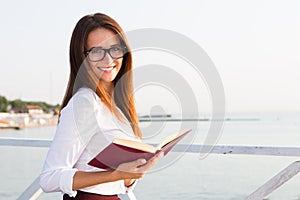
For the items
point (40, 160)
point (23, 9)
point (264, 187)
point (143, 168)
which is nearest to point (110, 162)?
point (143, 168)

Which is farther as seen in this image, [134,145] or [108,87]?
[108,87]

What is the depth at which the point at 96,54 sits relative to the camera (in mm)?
1236

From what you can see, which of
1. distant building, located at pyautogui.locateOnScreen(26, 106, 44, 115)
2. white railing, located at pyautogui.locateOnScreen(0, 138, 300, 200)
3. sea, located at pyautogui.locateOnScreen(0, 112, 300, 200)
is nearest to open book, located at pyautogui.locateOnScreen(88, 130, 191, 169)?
white railing, located at pyautogui.locateOnScreen(0, 138, 300, 200)

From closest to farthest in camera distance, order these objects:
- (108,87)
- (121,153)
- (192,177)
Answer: (121,153)
(108,87)
(192,177)

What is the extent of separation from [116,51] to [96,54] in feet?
0.18

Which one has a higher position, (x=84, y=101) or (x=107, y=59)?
(x=107, y=59)

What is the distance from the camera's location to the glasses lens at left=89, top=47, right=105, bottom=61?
1.23 meters

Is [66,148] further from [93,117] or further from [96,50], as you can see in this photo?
[96,50]

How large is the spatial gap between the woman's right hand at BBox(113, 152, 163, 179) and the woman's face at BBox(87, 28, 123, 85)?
0.26 m

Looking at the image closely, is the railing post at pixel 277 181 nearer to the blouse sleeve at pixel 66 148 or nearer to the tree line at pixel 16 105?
the blouse sleeve at pixel 66 148

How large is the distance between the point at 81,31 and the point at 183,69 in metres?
0.31

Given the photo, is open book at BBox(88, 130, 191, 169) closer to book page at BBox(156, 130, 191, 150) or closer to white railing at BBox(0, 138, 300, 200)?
book page at BBox(156, 130, 191, 150)

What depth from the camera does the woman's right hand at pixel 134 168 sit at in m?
1.08

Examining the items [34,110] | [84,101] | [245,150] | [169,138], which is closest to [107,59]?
[84,101]
